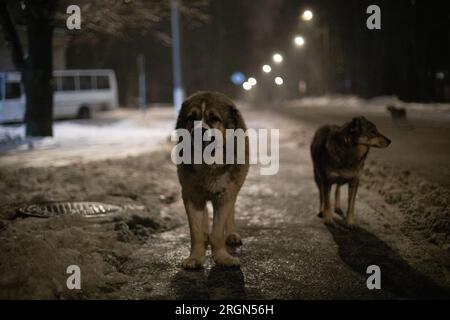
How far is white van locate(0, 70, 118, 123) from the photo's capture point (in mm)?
27281

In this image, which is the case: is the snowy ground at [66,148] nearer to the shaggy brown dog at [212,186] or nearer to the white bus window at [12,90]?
the white bus window at [12,90]

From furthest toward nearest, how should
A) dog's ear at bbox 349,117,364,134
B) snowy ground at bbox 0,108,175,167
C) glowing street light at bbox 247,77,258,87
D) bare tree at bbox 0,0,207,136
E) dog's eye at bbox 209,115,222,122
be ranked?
1. glowing street light at bbox 247,77,258,87
2. bare tree at bbox 0,0,207,136
3. snowy ground at bbox 0,108,175,167
4. dog's ear at bbox 349,117,364,134
5. dog's eye at bbox 209,115,222,122

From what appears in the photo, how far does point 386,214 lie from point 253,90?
55.1m

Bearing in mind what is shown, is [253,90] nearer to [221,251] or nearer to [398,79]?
[398,79]

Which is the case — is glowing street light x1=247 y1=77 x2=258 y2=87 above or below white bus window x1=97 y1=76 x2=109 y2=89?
above

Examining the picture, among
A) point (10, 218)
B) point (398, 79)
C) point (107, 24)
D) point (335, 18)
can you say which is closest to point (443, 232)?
point (10, 218)

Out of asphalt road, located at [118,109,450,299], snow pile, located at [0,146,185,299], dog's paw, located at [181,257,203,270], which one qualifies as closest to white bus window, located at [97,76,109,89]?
snow pile, located at [0,146,185,299]

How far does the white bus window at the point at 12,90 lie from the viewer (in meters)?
27.2

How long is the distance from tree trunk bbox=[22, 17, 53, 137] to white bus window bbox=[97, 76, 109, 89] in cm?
1717

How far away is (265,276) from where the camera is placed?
4.90 metres

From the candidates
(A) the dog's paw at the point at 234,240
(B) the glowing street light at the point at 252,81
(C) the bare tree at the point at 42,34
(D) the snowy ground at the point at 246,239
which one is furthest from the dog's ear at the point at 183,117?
(B) the glowing street light at the point at 252,81

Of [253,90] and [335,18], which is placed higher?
[335,18]

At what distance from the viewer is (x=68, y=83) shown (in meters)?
31.9

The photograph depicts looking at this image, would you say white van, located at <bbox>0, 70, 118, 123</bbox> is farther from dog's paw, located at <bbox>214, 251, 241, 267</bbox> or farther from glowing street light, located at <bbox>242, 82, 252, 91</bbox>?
dog's paw, located at <bbox>214, 251, 241, 267</bbox>
